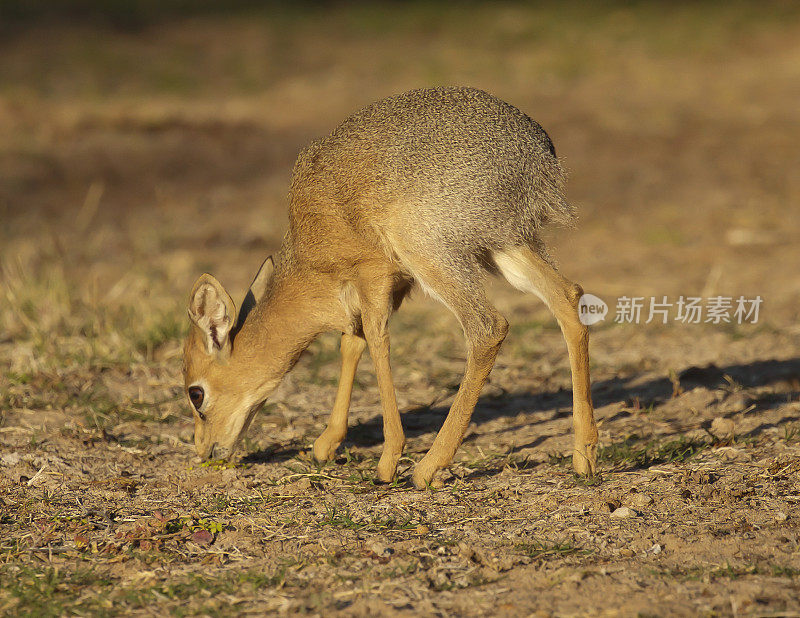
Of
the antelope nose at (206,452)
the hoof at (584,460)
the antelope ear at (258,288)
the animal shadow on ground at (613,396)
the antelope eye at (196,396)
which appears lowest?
the animal shadow on ground at (613,396)

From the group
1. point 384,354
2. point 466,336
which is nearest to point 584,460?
point 466,336

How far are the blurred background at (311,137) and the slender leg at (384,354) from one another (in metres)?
1.09

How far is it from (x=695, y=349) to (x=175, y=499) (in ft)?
13.8

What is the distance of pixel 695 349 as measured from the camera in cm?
747

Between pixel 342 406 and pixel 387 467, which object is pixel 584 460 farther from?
pixel 342 406

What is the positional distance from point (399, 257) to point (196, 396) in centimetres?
142

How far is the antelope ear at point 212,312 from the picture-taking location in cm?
521

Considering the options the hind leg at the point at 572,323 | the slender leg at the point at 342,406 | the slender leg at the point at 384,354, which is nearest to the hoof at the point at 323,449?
the slender leg at the point at 342,406

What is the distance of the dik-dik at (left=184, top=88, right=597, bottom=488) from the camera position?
498 centimetres

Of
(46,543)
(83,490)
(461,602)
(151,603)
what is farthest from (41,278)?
(461,602)

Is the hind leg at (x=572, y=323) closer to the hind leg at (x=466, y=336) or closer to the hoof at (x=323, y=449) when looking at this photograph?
the hind leg at (x=466, y=336)

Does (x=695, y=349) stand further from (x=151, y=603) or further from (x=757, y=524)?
(x=151, y=603)

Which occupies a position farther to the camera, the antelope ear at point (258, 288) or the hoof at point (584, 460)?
the antelope ear at point (258, 288)

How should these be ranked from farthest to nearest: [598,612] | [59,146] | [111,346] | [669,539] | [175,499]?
1. [59,146]
2. [111,346]
3. [175,499]
4. [669,539]
5. [598,612]
